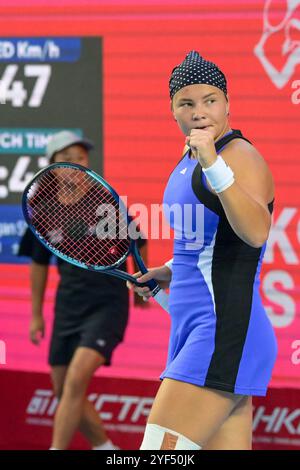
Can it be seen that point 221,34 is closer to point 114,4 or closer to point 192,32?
point 192,32

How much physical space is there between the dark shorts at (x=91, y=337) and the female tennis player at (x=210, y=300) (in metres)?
2.12

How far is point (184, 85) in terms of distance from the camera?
3.71 meters

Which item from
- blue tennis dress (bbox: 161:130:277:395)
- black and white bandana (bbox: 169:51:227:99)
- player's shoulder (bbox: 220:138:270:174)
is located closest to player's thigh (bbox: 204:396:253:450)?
blue tennis dress (bbox: 161:130:277:395)

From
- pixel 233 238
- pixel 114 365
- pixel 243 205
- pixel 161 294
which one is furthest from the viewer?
pixel 114 365

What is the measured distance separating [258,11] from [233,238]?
244 cm

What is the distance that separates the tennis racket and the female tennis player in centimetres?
36

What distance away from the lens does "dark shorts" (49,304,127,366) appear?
588cm

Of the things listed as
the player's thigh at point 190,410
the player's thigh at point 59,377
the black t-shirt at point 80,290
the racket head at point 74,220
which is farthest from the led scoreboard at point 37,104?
the player's thigh at point 190,410

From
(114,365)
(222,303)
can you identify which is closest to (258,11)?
(114,365)

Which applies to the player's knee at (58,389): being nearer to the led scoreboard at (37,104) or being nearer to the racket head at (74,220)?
the led scoreboard at (37,104)

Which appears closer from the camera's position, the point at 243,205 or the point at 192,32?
the point at 243,205

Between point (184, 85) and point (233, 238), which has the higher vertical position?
point (184, 85)

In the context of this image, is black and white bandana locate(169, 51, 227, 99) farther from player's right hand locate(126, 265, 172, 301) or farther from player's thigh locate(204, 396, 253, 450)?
player's thigh locate(204, 396, 253, 450)
